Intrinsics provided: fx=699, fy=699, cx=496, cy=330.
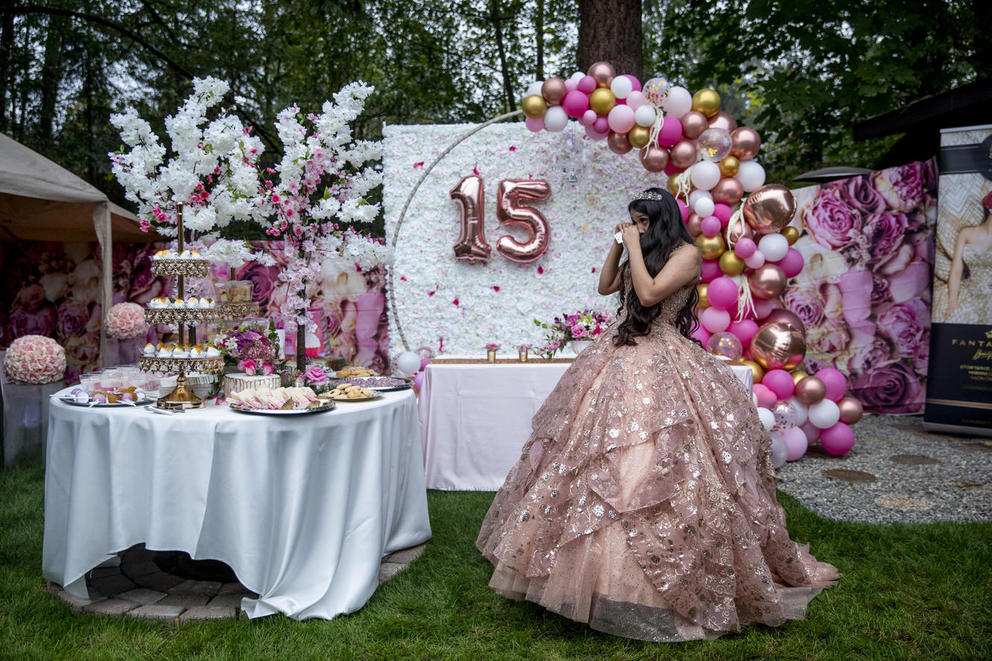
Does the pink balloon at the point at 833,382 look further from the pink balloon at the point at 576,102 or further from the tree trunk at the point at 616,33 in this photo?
the tree trunk at the point at 616,33

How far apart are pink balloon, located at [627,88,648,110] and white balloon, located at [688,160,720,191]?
1.97 ft

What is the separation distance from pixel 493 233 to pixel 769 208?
2277mm

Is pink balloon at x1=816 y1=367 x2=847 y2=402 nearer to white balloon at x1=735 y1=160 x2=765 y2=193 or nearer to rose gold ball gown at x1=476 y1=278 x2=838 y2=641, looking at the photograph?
white balloon at x1=735 y1=160 x2=765 y2=193

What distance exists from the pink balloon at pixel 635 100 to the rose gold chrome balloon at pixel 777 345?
6.26ft

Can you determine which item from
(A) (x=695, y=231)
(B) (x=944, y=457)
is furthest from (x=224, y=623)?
(B) (x=944, y=457)

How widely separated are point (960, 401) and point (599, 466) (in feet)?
16.6

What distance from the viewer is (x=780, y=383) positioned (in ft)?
17.3

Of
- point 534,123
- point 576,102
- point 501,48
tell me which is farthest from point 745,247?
point 501,48

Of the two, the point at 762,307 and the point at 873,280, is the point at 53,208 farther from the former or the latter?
the point at 873,280

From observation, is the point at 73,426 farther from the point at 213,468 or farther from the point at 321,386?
the point at 321,386

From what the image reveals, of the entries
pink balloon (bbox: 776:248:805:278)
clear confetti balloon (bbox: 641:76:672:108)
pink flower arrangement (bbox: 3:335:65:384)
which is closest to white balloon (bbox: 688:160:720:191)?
clear confetti balloon (bbox: 641:76:672:108)

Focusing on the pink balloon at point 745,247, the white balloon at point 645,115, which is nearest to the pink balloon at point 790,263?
the pink balloon at point 745,247

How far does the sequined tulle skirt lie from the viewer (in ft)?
8.25

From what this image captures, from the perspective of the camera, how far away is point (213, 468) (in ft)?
8.66
